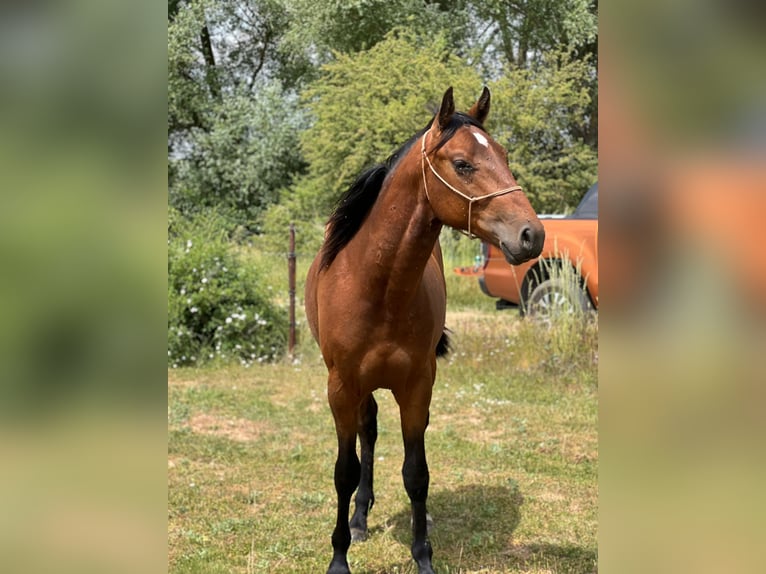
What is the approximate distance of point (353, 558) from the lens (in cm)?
333

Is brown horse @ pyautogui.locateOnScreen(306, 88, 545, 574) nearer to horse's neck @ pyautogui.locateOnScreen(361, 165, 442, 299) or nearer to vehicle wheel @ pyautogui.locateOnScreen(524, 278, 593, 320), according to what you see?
horse's neck @ pyautogui.locateOnScreen(361, 165, 442, 299)

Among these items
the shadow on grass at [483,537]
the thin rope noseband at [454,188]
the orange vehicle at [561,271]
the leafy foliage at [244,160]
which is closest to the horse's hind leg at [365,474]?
the shadow on grass at [483,537]

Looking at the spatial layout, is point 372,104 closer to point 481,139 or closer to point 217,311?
Answer: point 217,311

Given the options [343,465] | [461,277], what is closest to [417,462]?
[343,465]

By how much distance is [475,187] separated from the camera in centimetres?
241

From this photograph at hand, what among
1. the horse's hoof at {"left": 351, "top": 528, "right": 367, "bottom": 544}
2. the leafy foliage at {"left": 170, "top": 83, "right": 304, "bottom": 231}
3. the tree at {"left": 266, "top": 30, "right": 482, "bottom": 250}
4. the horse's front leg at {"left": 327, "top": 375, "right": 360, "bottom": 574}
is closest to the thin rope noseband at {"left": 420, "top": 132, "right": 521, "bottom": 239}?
the horse's front leg at {"left": 327, "top": 375, "right": 360, "bottom": 574}

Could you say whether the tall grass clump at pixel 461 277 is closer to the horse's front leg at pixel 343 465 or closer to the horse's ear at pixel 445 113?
the horse's front leg at pixel 343 465

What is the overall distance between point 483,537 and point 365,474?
0.74 metres

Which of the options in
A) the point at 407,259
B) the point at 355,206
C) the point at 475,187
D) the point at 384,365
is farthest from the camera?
the point at 355,206

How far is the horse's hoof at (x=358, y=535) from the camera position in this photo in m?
3.56

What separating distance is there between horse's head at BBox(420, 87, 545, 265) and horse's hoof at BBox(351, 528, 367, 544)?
1927mm

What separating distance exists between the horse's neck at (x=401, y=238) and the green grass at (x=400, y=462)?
57.8 inches

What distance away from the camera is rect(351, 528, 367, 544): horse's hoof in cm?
356
